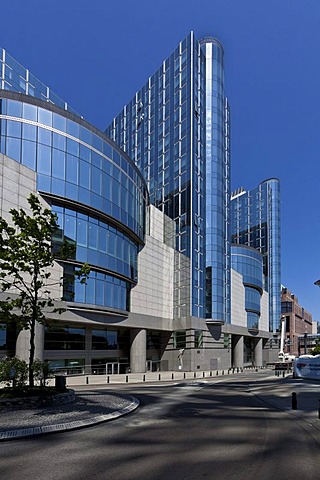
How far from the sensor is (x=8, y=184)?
122ft

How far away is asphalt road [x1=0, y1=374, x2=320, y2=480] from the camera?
31.0 ft

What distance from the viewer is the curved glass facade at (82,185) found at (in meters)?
40.0

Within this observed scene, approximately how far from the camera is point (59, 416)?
15.6 meters

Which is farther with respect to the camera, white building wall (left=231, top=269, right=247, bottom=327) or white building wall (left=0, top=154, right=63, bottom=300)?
white building wall (left=231, top=269, right=247, bottom=327)

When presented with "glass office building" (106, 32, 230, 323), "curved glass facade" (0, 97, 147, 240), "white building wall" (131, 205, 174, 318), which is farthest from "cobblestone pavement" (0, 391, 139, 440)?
"glass office building" (106, 32, 230, 323)

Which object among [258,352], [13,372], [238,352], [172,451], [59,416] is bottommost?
[258,352]

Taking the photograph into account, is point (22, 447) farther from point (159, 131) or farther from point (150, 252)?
point (159, 131)

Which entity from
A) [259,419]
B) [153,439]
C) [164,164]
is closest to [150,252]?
[164,164]

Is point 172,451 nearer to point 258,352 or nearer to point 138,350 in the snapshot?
point 138,350

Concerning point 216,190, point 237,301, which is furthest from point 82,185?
point 237,301

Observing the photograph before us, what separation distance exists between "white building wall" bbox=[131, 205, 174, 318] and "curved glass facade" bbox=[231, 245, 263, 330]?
106 ft

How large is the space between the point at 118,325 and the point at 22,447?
40.1 meters

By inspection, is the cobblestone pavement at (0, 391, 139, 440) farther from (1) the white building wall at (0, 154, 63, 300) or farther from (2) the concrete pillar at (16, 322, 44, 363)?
(1) the white building wall at (0, 154, 63, 300)

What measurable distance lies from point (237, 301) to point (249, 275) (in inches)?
423
